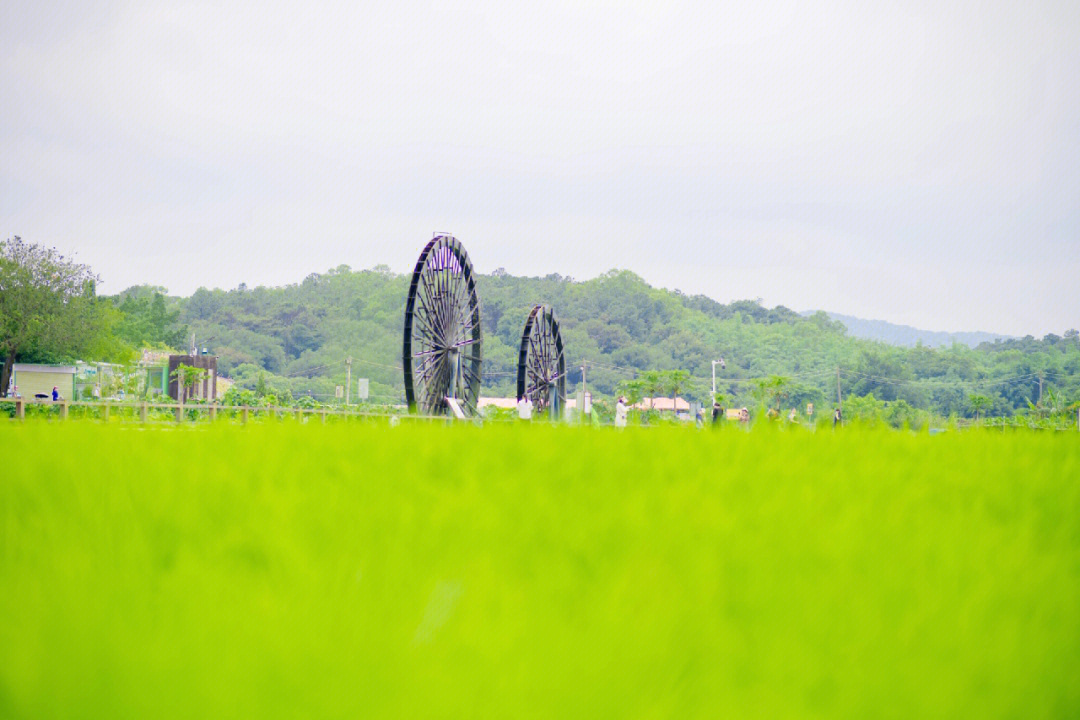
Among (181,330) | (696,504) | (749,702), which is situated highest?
(181,330)

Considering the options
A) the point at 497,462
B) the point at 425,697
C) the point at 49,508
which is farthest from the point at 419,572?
the point at 497,462

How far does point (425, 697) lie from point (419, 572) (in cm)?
34

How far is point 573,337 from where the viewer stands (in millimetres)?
85250

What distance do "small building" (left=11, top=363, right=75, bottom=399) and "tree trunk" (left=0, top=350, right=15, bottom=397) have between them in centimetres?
40

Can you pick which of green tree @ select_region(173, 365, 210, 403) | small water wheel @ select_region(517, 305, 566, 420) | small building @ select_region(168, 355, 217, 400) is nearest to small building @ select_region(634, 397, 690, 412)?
small water wheel @ select_region(517, 305, 566, 420)

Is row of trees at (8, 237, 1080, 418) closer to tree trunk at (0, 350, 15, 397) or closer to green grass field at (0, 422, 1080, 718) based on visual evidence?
tree trunk at (0, 350, 15, 397)

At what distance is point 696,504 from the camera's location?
6.25ft

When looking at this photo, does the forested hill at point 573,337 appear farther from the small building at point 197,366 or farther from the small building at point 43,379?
the small building at point 43,379

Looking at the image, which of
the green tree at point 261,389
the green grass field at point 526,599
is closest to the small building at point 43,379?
the green tree at point 261,389

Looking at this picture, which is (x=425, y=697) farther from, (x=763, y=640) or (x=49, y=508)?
(x=49, y=508)

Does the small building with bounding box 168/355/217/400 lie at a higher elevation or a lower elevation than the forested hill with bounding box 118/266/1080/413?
lower

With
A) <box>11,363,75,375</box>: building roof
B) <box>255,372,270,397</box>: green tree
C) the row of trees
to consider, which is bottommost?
<box>255,372,270,397</box>: green tree

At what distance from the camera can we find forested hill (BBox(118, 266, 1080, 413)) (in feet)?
206

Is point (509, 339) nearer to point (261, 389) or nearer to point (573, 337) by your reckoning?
point (573, 337)
